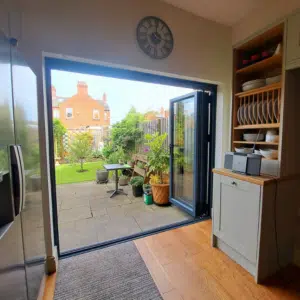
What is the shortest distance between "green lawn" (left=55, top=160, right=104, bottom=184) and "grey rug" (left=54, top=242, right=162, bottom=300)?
3.13m

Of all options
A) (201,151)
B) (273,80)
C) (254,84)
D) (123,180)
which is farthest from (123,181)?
(273,80)

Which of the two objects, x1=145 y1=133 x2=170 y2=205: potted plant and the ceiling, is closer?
Result: the ceiling

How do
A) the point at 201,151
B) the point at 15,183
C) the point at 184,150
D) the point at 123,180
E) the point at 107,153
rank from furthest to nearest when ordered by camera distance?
the point at 107,153, the point at 123,180, the point at 184,150, the point at 201,151, the point at 15,183

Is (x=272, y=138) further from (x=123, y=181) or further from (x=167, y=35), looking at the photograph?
(x=123, y=181)

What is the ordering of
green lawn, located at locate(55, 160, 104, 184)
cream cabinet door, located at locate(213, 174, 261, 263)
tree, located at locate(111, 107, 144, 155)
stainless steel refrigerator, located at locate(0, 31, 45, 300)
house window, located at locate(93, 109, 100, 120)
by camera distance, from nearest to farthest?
stainless steel refrigerator, located at locate(0, 31, 45, 300) → cream cabinet door, located at locate(213, 174, 261, 263) → green lawn, located at locate(55, 160, 104, 184) → tree, located at locate(111, 107, 144, 155) → house window, located at locate(93, 109, 100, 120)

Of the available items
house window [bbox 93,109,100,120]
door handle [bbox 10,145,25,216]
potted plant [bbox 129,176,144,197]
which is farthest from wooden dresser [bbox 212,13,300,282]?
house window [bbox 93,109,100,120]

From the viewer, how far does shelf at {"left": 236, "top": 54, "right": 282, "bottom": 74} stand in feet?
5.56

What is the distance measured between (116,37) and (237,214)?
78.8 inches

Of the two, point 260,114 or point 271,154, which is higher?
point 260,114

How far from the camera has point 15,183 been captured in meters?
0.83

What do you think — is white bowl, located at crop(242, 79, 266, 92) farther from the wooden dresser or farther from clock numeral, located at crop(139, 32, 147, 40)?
clock numeral, located at crop(139, 32, 147, 40)

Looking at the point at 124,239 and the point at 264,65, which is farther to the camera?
the point at 124,239

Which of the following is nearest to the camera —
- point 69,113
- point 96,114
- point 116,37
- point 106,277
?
point 106,277

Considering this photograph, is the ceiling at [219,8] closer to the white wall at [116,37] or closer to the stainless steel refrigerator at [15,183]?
the white wall at [116,37]
